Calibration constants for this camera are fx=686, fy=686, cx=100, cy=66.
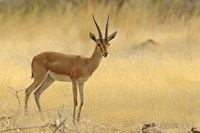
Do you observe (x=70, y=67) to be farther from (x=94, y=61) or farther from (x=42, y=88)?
(x=42, y=88)

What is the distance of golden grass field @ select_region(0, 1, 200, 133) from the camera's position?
9.45m

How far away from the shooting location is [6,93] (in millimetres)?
10984

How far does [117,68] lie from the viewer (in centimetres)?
1291

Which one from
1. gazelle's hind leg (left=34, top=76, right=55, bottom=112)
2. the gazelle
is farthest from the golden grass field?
the gazelle

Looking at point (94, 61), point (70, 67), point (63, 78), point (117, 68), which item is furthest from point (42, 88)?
point (117, 68)

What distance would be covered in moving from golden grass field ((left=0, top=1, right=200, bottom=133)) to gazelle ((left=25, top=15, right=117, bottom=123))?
0.43 m

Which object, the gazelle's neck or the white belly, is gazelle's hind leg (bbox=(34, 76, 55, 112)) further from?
the gazelle's neck

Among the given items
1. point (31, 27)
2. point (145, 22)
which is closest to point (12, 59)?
point (31, 27)

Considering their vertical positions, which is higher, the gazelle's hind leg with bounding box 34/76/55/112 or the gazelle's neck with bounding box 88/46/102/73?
the gazelle's neck with bounding box 88/46/102/73

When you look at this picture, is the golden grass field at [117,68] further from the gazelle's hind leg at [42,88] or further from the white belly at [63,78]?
the white belly at [63,78]

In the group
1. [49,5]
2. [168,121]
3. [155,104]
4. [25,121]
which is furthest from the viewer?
[49,5]

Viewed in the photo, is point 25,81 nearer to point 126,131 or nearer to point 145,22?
point 126,131

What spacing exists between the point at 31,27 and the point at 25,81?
159 inches

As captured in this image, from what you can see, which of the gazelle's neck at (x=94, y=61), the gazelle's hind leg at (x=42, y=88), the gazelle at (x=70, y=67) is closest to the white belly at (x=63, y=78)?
the gazelle at (x=70, y=67)
